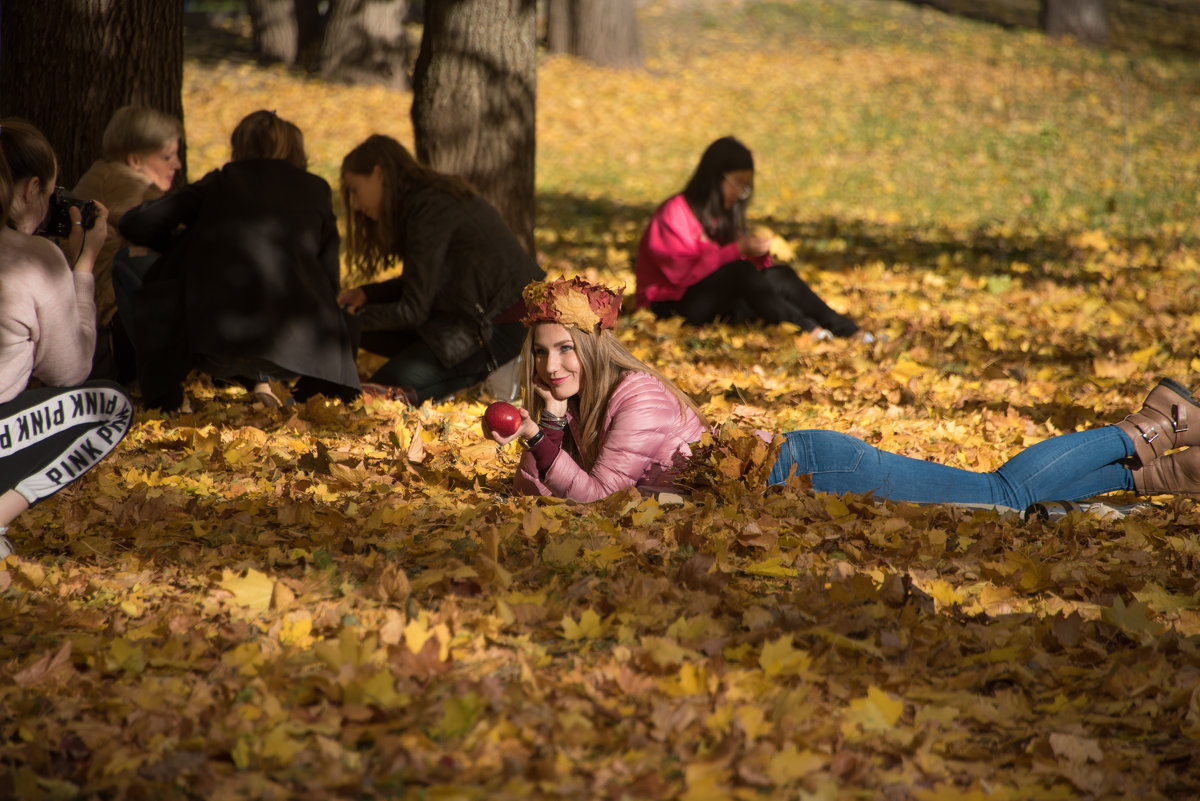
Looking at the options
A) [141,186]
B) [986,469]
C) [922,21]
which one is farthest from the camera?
[922,21]

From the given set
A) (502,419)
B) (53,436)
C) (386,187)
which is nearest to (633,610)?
(502,419)

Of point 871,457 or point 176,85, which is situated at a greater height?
point 176,85

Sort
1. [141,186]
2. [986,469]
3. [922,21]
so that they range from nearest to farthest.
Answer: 1. [986,469]
2. [141,186]
3. [922,21]

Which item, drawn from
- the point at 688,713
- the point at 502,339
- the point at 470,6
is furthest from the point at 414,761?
the point at 470,6

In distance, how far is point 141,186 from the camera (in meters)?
5.27

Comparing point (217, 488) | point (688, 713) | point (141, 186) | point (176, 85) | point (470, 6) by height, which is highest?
point (470, 6)

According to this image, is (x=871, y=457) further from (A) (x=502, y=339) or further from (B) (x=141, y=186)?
(B) (x=141, y=186)

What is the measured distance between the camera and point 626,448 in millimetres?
3748

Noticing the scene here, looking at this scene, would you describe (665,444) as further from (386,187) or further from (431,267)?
(386,187)

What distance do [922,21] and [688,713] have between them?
21529mm

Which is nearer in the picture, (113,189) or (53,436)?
(53,436)

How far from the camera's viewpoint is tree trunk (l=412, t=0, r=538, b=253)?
22.6 ft

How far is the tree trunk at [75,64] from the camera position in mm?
5688

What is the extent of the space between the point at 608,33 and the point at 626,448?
1579 centimetres
